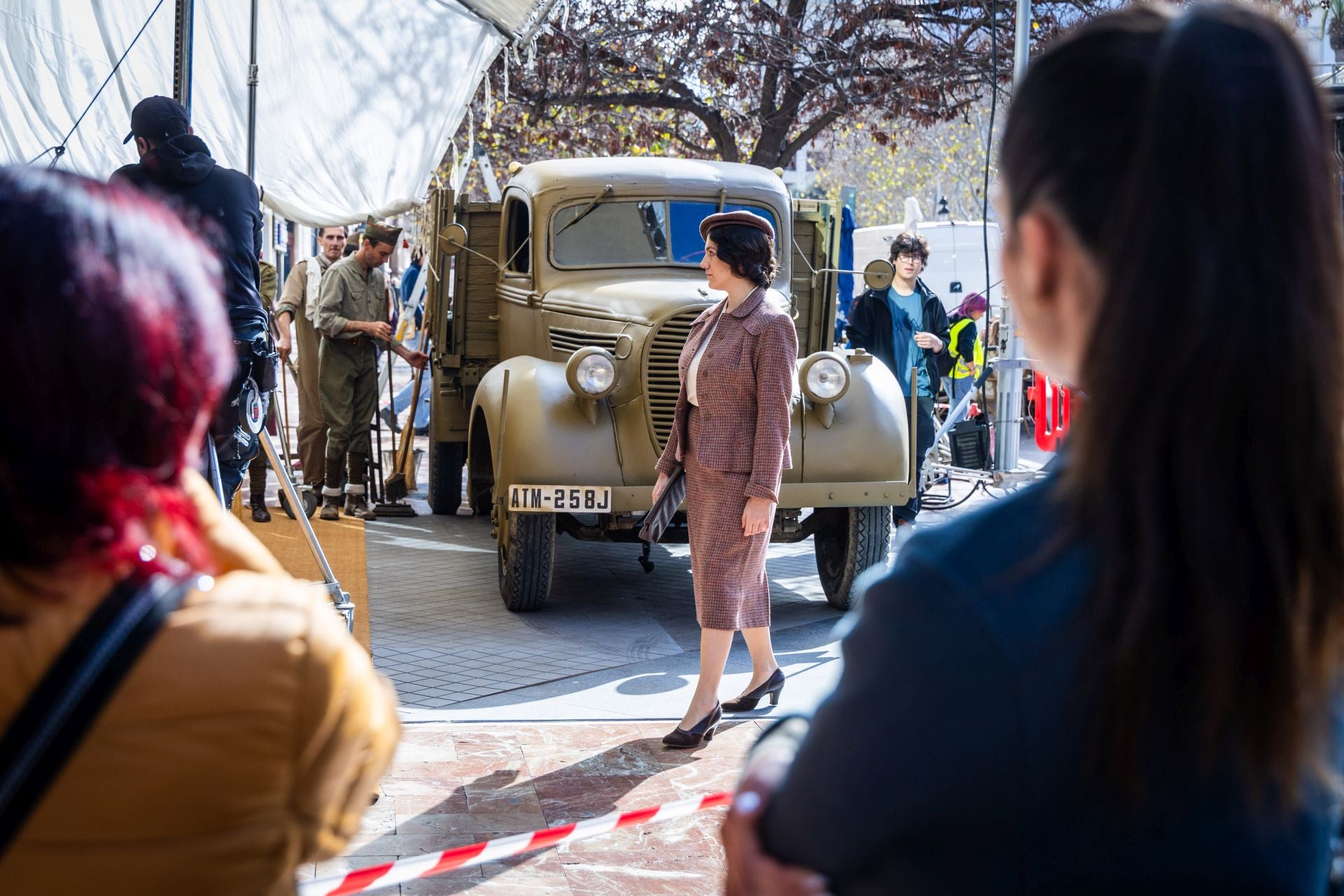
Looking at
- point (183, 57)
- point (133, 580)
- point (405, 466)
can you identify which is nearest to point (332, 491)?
point (405, 466)

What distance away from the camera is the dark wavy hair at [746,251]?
5.12m

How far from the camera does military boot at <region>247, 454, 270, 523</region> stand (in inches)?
387

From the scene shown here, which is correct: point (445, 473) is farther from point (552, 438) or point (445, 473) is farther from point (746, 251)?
point (746, 251)

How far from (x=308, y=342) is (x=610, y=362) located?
430 cm

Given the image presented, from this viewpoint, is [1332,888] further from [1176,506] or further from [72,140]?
[72,140]

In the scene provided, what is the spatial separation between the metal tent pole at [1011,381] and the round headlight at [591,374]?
10.6 feet

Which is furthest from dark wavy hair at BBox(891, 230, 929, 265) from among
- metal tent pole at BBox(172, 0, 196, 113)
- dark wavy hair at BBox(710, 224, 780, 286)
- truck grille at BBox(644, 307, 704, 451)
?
metal tent pole at BBox(172, 0, 196, 113)

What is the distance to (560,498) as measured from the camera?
22.4 ft

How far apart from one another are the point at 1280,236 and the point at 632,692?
5083mm

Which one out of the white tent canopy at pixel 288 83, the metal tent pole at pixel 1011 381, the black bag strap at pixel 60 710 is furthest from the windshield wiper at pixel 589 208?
the black bag strap at pixel 60 710

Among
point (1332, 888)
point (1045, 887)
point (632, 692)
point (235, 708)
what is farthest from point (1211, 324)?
point (632, 692)

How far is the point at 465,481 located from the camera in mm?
12891

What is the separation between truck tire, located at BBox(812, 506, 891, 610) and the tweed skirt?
2.26 metres

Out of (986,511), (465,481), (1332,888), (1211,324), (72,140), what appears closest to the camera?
(1211,324)
